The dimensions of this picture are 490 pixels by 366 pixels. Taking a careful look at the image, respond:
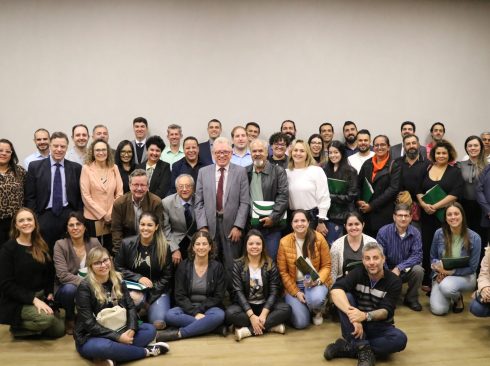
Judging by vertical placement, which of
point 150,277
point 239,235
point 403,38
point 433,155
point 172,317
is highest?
point 403,38

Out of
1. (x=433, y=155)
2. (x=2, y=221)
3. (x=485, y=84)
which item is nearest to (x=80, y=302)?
(x=2, y=221)

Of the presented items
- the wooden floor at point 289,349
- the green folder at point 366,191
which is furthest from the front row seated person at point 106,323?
the green folder at point 366,191

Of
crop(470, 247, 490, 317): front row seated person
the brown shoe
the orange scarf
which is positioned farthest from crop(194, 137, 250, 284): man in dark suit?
crop(470, 247, 490, 317): front row seated person

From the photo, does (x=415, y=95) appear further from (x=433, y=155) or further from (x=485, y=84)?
(x=433, y=155)

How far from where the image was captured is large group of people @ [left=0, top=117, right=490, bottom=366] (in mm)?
3613

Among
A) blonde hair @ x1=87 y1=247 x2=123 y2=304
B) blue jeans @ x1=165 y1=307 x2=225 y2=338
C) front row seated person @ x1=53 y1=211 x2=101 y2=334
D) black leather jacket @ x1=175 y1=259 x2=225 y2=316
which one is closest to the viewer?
blonde hair @ x1=87 y1=247 x2=123 y2=304

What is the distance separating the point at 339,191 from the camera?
187 inches

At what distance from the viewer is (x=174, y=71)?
6289mm

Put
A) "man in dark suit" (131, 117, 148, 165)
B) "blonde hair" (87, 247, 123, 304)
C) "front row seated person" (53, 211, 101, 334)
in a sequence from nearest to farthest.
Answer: "blonde hair" (87, 247, 123, 304) < "front row seated person" (53, 211, 101, 334) < "man in dark suit" (131, 117, 148, 165)

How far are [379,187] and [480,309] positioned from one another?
4.76 feet

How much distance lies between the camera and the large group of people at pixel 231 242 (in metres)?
3.61

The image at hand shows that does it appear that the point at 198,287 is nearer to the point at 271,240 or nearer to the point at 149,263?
the point at 149,263

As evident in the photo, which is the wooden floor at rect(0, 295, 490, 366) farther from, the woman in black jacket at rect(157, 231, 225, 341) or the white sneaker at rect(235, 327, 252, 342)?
the woman in black jacket at rect(157, 231, 225, 341)

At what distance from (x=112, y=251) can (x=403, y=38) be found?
15.2 ft
